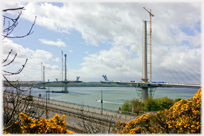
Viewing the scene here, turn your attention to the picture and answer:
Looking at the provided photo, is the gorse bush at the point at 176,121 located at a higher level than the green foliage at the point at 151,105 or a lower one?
higher

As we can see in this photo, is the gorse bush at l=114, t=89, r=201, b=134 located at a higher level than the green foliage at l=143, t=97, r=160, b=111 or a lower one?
higher

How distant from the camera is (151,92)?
4009 centimetres

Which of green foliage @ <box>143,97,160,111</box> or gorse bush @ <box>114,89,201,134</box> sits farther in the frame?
green foliage @ <box>143,97,160,111</box>

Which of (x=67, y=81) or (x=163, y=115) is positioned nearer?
(x=163, y=115)

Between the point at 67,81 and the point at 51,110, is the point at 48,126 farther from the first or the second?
the point at 67,81

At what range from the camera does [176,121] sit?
7.06m

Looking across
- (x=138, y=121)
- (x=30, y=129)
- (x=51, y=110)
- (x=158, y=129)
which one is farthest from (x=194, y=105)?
(x=51, y=110)

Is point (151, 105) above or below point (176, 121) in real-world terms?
below

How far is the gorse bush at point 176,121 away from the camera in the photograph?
6.35 m

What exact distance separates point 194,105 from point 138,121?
2587mm

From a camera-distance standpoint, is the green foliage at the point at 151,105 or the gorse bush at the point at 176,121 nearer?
the gorse bush at the point at 176,121

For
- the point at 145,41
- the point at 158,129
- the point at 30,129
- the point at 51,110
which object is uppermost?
the point at 145,41

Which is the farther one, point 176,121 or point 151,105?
point 151,105

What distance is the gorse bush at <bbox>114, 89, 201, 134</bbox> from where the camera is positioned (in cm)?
635
